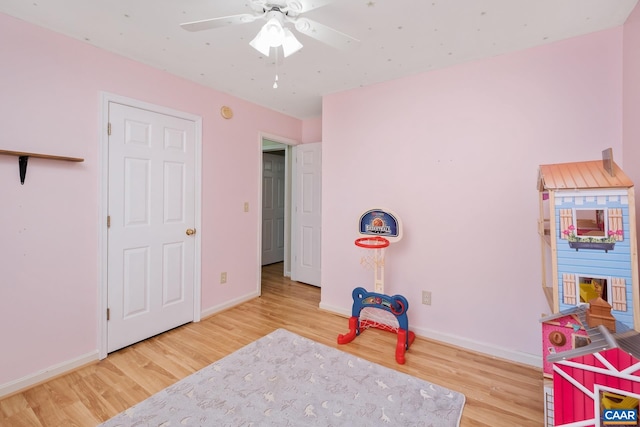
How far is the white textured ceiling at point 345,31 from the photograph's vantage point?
68.4 inches

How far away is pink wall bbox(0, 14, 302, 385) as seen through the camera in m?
1.85

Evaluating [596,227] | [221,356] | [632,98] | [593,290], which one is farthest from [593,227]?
[221,356]

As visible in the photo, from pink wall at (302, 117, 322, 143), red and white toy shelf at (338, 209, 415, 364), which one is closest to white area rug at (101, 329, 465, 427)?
red and white toy shelf at (338, 209, 415, 364)

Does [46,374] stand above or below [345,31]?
below

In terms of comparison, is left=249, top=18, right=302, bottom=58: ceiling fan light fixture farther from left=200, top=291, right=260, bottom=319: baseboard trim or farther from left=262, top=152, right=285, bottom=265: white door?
left=262, top=152, right=285, bottom=265: white door

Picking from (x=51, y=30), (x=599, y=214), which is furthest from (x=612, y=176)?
(x=51, y=30)

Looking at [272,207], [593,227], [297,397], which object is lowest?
[297,397]

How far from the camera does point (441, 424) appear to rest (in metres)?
1.61

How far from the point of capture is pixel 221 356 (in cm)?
232

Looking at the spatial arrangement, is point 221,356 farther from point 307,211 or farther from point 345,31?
point 345,31

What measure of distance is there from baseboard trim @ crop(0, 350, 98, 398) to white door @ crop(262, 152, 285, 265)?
10.7ft

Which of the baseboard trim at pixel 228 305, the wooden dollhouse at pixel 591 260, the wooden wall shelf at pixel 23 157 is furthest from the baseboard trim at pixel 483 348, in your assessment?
the wooden wall shelf at pixel 23 157

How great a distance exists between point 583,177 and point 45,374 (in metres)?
3.50

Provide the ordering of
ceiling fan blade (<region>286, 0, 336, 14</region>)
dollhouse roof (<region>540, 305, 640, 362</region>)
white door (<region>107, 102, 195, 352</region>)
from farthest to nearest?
white door (<region>107, 102, 195, 352</region>) → ceiling fan blade (<region>286, 0, 336, 14</region>) → dollhouse roof (<region>540, 305, 640, 362</region>)
